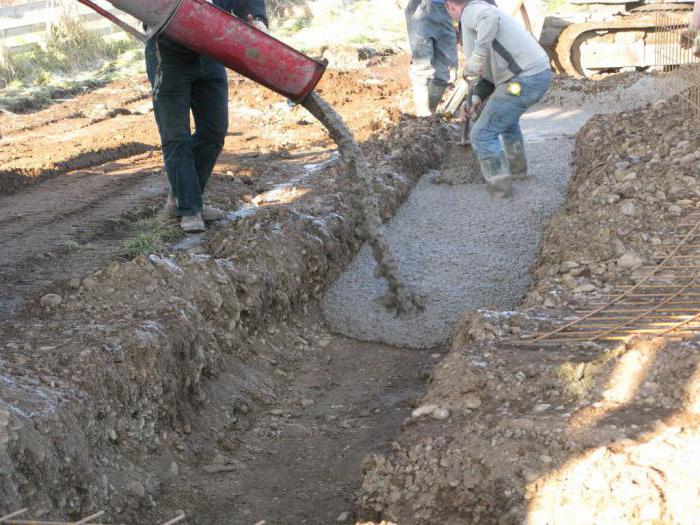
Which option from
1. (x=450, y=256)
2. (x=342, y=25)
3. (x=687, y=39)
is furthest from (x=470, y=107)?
(x=342, y=25)

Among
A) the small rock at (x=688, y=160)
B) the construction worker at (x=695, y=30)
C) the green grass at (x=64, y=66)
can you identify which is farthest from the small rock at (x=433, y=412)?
the green grass at (x=64, y=66)

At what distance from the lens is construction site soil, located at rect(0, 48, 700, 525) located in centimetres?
291

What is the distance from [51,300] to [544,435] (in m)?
2.39

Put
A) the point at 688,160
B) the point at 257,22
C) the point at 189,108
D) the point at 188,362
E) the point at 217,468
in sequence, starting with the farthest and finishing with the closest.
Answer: the point at 688,160, the point at 189,108, the point at 257,22, the point at 188,362, the point at 217,468

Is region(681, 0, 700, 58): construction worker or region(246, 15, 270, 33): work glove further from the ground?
region(246, 15, 270, 33): work glove

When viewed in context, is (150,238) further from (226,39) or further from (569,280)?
(569,280)

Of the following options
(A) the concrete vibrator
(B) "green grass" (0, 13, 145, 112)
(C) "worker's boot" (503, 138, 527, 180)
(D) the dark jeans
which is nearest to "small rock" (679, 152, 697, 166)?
(C) "worker's boot" (503, 138, 527, 180)

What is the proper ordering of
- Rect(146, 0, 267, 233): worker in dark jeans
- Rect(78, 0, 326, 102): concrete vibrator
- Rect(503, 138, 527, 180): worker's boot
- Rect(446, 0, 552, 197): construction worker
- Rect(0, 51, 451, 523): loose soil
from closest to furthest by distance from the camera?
Rect(0, 51, 451, 523): loose soil
Rect(78, 0, 326, 102): concrete vibrator
Rect(146, 0, 267, 233): worker in dark jeans
Rect(446, 0, 552, 197): construction worker
Rect(503, 138, 527, 180): worker's boot

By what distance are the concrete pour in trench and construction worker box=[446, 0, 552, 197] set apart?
32 cm

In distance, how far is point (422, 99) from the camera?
928 centimetres

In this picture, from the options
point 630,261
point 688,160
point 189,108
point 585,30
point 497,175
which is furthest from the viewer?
point 585,30

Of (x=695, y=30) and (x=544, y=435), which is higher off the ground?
(x=695, y=30)

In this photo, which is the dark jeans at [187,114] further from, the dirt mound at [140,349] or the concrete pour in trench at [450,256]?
the concrete pour in trench at [450,256]

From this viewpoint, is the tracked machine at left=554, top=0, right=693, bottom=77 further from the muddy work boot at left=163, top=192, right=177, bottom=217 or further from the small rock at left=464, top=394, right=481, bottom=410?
the small rock at left=464, top=394, right=481, bottom=410
